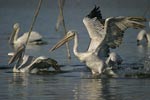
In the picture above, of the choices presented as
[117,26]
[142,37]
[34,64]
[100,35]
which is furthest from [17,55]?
[142,37]

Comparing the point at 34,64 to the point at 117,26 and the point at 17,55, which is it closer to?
the point at 17,55

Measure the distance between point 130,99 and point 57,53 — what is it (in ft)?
36.1

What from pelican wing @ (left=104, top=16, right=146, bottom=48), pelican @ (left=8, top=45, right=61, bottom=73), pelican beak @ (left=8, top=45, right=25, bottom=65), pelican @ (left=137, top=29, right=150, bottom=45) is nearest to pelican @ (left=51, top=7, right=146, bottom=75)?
pelican wing @ (left=104, top=16, right=146, bottom=48)

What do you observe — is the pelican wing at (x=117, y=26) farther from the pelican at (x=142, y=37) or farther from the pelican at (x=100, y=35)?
the pelican at (x=142, y=37)

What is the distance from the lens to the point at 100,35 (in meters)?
21.7

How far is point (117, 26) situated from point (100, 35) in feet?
3.39

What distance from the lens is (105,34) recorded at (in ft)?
68.1

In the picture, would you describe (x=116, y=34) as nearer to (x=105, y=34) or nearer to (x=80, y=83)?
(x=105, y=34)

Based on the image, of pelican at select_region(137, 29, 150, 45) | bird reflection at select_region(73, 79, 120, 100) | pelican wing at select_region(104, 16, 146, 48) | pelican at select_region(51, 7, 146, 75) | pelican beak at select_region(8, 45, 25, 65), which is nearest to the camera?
bird reflection at select_region(73, 79, 120, 100)

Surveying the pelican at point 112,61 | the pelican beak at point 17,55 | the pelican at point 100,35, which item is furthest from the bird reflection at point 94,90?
the pelican beak at point 17,55

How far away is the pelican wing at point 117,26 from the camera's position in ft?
67.1

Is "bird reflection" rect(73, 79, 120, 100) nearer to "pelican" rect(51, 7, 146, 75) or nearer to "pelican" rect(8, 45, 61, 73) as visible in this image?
"pelican" rect(51, 7, 146, 75)

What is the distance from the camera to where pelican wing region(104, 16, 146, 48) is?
20438 millimetres

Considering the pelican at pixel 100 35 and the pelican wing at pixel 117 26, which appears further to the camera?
the pelican wing at pixel 117 26
